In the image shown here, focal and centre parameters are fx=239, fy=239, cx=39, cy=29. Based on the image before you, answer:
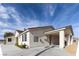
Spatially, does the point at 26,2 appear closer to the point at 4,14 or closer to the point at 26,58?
the point at 4,14

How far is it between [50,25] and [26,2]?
0.37 meters

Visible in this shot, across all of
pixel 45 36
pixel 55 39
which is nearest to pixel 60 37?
pixel 55 39

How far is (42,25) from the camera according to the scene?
106 inches

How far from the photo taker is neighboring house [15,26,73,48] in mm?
2693

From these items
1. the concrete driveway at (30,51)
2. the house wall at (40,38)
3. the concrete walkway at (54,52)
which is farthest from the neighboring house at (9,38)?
the concrete walkway at (54,52)

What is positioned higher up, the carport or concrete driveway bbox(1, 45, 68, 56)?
the carport

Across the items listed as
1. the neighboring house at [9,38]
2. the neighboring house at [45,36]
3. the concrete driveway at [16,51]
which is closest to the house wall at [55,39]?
the neighboring house at [45,36]

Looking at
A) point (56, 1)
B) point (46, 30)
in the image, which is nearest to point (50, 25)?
point (46, 30)

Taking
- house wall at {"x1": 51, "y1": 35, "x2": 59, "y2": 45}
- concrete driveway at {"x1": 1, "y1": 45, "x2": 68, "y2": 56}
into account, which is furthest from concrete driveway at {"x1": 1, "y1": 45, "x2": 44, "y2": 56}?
house wall at {"x1": 51, "y1": 35, "x2": 59, "y2": 45}

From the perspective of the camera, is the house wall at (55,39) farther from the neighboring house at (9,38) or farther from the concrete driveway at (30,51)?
the neighboring house at (9,38)

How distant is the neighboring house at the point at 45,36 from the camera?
2.69 metres

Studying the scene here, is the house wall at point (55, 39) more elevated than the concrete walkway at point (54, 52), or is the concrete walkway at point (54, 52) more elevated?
the house wall at point (55, 39)

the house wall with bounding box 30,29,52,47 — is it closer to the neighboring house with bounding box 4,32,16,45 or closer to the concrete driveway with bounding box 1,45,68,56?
the concrete driveway with bounding box 1,45,68,56

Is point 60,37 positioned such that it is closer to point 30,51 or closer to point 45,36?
point 45,36
